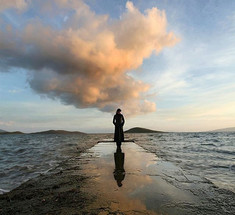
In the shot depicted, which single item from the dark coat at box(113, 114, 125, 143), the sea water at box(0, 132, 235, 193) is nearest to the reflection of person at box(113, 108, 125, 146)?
the dark coat at box(113, 114, 125, 143)

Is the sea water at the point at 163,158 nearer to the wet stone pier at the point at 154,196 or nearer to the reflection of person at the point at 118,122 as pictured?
the wet stone pier at the point at 154,196

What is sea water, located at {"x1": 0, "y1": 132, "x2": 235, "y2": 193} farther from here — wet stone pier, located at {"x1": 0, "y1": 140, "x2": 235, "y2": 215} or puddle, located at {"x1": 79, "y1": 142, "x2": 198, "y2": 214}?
puddle, located at {"x1": 79, "y1": 142, "x2": 198, "y2": 214}

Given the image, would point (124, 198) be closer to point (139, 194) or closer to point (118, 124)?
point (139, 194)

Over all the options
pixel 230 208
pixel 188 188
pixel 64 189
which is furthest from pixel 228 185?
pixel 64 189

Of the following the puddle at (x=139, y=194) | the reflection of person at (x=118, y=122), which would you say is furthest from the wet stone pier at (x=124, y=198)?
the reflection of person at (x=118, y=122)

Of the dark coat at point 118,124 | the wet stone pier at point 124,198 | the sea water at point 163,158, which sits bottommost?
the sea water at point 163,158

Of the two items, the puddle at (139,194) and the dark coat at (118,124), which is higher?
the dark coat at (118,124)

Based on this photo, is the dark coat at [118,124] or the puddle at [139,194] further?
the dark coat at [118,124]

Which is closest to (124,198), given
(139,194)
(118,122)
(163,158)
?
(139,194)

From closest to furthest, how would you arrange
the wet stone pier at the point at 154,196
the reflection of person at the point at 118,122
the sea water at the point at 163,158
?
the wet stone pier at the point at 154,196 < the sea water at the point at 163,158 < the reflection of person at the point at 118,122

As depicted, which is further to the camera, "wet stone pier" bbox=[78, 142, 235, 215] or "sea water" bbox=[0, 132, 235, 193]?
"sea water" bbox=[0, 132, 235, 193]

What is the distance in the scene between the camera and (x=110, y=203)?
293 centimetres

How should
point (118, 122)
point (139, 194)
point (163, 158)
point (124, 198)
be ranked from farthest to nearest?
point (118, 122), point (163, 158), point (139, 194), point (124, 198)

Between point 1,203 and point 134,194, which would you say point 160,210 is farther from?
point 1,203
